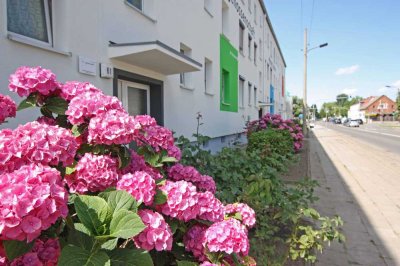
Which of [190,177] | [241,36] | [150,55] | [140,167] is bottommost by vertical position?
[190,177]

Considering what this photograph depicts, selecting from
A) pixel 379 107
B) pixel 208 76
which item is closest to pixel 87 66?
pixel 208 76

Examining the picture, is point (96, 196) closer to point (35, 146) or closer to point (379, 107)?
point (35, 146)

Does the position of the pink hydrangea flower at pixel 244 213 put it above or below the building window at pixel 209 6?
below

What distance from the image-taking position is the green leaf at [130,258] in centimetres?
118

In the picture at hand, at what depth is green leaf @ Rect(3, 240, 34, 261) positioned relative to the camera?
998mm

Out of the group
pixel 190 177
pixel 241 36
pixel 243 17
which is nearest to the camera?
pixel 190 177

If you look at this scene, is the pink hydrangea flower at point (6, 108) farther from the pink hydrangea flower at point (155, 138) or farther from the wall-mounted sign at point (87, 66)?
the wall-mounted sign at point (87, 66)

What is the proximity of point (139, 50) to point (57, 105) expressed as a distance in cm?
376

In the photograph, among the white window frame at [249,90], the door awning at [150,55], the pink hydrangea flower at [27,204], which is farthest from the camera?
the white window frame at [249,90]

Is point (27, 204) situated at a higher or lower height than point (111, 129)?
lower

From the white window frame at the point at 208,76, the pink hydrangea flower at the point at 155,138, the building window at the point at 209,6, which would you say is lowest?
the pink hydrangea flower at the point at 155,138

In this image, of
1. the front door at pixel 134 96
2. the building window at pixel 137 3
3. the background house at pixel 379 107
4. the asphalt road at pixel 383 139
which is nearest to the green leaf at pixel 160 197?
the front door at pixel 134 96

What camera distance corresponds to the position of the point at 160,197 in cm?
152

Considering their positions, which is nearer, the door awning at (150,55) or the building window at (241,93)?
the door awning at (150,55)
